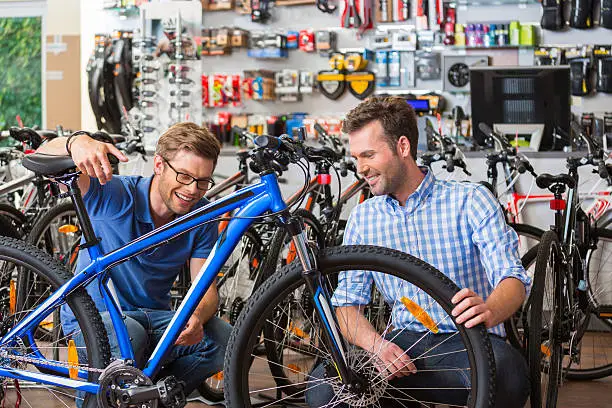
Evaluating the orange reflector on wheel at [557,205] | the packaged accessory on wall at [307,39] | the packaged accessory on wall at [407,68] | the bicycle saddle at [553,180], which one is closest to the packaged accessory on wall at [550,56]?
the packaged accessory on wall at [407,68]

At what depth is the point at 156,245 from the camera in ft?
7.54

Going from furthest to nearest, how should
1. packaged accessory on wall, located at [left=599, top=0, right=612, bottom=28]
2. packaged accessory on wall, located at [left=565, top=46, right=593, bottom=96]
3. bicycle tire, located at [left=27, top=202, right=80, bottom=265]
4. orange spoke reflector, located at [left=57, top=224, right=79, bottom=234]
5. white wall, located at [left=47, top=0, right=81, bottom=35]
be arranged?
white wall, located at [left=47, top=0, right=81, bottom=35], packaged accessory on wall, located at [left=565, top=46, right=593, bottom=96], packaged accessory on wall, located at [left=599, top=0, right=612, bottom=28], orange spoke reflector, located at [left=57, top=224, right=79, bottom=234], bicycle tire, located at [left=27, top=202, right=80, bottom=265]

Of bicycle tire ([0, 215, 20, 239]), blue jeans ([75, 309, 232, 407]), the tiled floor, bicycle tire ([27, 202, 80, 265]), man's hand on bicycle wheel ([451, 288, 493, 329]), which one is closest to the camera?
man's hand on bicycle wheel ([451, 288, 493, 329])

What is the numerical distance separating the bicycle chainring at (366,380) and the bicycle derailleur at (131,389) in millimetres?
413

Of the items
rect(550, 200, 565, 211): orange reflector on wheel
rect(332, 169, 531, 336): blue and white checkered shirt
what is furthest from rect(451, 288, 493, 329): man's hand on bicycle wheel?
rect(550, 200, 565, 211): orange reflector on wheel

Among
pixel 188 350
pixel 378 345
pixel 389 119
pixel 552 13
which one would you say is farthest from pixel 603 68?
pixel 378 345

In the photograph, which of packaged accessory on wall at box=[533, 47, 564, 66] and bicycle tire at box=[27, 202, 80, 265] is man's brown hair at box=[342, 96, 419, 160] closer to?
bicycle tire at box=[27, 202, 80, 265]

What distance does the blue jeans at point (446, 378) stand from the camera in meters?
2.35

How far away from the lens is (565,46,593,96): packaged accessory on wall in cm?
722

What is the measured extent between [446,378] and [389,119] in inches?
28.1

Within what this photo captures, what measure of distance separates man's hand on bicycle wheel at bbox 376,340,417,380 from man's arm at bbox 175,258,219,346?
0.52 meters

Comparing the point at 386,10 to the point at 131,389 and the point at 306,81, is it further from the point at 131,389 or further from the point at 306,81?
the point at 131,389

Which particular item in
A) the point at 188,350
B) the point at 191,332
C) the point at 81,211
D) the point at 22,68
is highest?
the point at 22,68

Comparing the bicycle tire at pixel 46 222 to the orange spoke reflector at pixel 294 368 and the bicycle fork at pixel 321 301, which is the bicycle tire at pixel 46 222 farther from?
the bicycle fork at pixel 321 301
